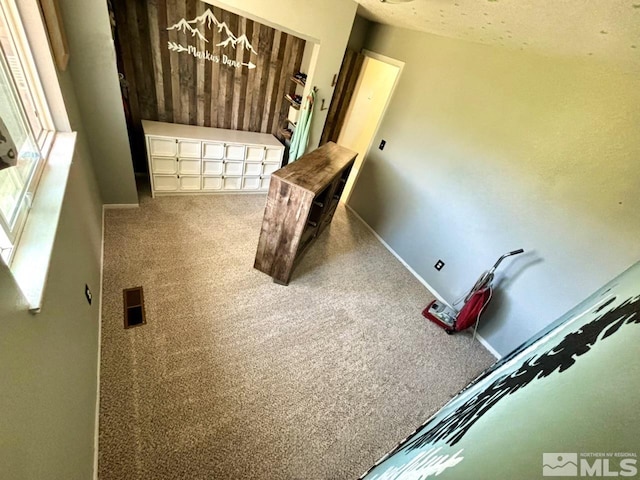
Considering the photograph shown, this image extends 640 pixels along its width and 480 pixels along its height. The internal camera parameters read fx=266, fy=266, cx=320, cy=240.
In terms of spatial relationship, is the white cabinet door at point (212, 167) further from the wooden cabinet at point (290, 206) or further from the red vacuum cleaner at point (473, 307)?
the red vacuum cleaner at point (473, 307)

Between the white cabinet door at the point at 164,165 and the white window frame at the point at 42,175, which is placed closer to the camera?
the white window frame at the point at 42,175

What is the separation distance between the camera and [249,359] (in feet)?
6.38

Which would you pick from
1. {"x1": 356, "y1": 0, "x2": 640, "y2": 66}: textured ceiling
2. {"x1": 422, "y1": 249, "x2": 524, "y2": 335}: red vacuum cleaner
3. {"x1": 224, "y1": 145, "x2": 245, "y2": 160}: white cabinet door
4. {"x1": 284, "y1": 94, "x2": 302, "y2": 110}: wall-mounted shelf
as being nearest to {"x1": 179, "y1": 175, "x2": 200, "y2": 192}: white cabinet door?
{"x1": 224, "y1": 145, "x2": 245, "y2": 160}: white cabinet door

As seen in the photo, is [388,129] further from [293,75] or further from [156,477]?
[156,477]

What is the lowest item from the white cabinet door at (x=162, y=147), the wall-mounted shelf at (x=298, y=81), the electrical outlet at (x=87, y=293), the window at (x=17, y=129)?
the electrical outlet at (x=87, y=293)

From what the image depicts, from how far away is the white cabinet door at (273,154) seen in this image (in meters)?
3.45

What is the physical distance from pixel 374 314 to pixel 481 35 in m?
2.48

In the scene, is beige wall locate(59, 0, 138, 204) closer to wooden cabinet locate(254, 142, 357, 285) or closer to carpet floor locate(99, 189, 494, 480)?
carpet floor locate(99, 189, 494, 480)

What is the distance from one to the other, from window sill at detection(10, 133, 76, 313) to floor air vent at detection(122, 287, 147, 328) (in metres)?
1.01

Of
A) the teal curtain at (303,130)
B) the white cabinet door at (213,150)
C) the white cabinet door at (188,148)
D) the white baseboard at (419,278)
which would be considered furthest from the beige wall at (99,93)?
the white baseboard at (419,278)

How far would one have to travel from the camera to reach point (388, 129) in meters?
3.40

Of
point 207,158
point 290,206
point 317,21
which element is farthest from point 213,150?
point 317,21

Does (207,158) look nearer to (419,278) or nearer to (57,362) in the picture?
(57,362)

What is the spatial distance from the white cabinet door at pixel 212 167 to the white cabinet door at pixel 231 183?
5.3 inches
